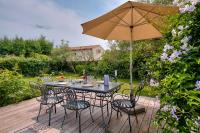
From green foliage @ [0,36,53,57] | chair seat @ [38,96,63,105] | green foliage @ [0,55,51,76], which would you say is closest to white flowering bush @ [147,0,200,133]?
chair seat @ [38,96,63,105]

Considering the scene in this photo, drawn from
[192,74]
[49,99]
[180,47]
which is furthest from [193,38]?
[49,99]

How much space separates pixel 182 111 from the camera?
916 millimetres

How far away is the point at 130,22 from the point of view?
3877 millimetres

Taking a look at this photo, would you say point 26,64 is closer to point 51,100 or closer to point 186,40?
point 51,100

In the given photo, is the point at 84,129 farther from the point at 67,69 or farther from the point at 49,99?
the point at 67,69

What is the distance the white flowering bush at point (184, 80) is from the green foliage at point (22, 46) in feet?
67.4

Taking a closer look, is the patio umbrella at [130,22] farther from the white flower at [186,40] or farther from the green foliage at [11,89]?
the green foliage at [11,89]

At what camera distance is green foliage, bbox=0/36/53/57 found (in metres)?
19.3

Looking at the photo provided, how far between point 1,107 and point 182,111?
5.08m

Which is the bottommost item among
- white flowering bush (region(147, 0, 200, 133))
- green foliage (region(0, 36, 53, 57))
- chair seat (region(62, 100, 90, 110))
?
chair seat (region(62, 100, 90, 110))

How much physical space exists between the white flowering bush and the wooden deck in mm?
2113

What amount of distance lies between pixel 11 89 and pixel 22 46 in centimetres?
1695

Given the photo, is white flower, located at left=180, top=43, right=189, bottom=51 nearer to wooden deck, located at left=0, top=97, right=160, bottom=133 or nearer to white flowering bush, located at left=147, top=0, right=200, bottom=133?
white flowering bush, located at left=147, top=0, right=200, bottom=133

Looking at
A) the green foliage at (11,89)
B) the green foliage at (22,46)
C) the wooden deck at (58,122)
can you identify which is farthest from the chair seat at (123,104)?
the green foliage at (22,46)
